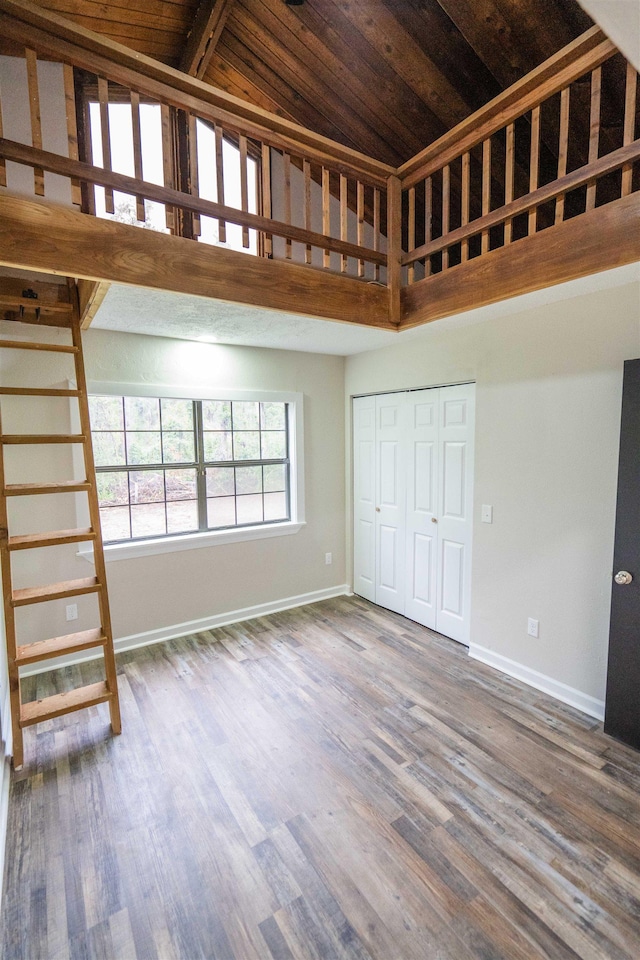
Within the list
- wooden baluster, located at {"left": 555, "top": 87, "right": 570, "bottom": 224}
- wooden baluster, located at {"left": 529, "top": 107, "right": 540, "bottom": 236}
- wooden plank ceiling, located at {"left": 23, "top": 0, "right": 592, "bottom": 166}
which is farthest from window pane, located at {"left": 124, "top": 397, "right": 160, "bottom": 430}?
wooden baluster, located at {"left": 555, "top": 87, "right": 570, "bottom": 224}

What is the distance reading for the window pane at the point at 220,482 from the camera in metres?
3.65

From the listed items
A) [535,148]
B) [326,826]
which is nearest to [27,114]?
[535,148]

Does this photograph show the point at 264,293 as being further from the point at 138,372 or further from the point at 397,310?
the point at 138,372

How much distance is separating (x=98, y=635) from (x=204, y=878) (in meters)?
1.25

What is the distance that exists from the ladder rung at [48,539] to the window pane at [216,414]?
4.92 ft

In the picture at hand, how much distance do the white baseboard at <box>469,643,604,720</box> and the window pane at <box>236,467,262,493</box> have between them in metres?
2.16

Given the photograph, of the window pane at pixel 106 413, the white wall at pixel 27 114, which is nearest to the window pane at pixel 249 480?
the window pane at pixel 106 413

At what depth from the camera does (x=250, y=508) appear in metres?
3.89

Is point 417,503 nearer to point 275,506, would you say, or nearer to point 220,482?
point 275,506

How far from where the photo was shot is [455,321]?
2938 mm

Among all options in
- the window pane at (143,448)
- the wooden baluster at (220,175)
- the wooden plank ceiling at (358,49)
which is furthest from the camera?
the window pane at (143,448)

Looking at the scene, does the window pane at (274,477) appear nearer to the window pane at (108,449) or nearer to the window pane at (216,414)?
the window pane at (216,414)

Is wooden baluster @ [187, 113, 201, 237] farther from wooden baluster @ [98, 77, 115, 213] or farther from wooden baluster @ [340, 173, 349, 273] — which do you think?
wooden baluster @ [340, 173, 349, 273]

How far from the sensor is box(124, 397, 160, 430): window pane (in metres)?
3.29
